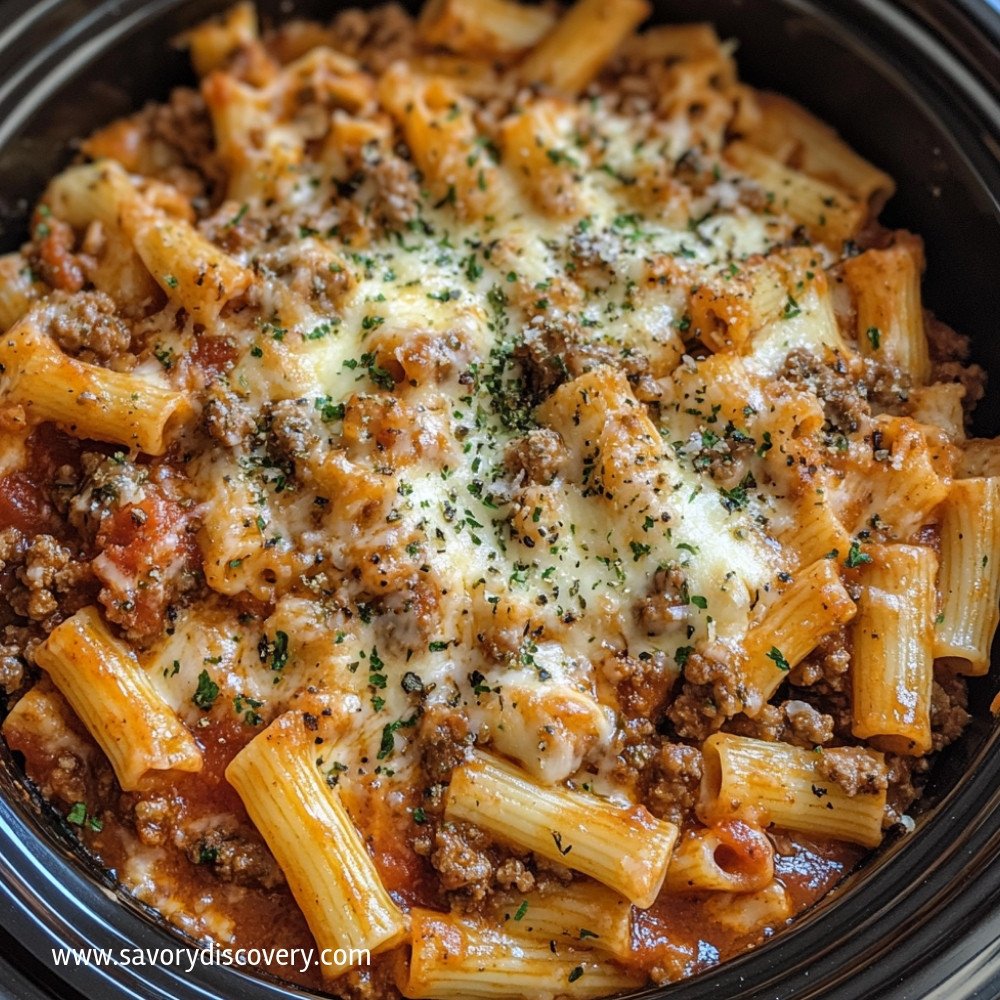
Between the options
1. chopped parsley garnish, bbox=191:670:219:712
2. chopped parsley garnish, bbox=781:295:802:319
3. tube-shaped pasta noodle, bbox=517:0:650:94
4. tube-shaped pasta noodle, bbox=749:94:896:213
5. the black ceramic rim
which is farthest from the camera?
tube-shaped pasta noodle, bbox=517:0:650:94

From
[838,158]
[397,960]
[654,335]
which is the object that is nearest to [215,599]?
[397,960]

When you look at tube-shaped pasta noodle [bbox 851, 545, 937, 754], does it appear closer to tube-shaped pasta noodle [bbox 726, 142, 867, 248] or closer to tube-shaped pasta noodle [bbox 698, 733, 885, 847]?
tube-shaped pasta noodle [bbox 698, 733, 885, 847]

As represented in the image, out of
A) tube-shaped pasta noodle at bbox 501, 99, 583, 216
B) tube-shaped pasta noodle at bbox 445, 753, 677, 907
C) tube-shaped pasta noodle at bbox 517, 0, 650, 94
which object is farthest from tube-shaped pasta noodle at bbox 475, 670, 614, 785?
tube-shaped pasta noodle at bbox 517, 0, 650, 94

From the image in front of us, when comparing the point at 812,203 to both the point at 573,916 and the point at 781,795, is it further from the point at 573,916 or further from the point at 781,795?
the point at 573,916

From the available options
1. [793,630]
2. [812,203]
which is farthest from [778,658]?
[812,203]

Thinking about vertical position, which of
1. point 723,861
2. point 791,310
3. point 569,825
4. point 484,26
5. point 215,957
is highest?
point 484,26

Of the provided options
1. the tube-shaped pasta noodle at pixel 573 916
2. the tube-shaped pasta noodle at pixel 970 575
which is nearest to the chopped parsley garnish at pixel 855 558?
the tube-shaped pasta noodle at pixel 970 575
